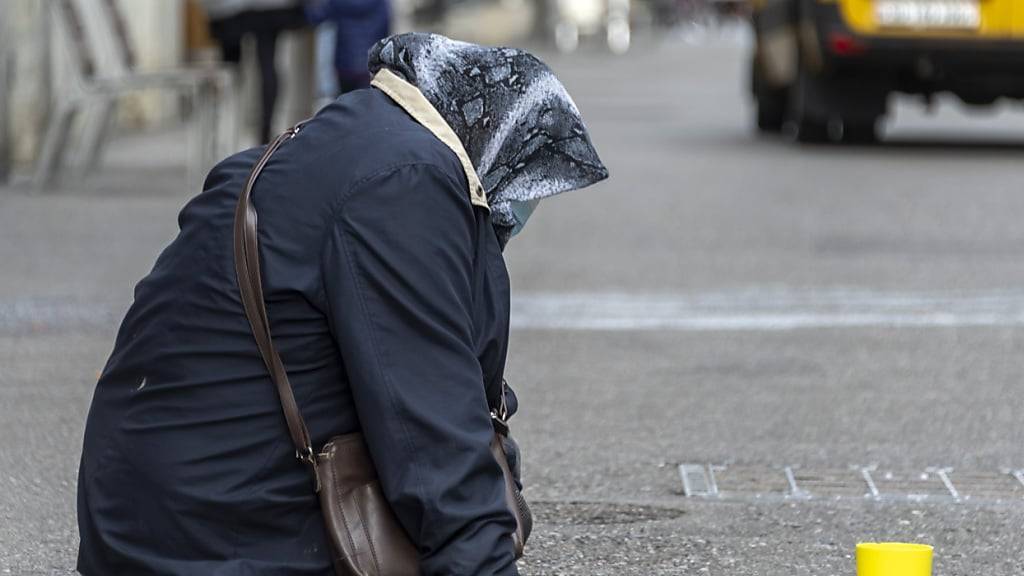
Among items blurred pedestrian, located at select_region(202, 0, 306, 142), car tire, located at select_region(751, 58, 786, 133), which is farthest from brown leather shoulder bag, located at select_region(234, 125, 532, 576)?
car tire, located at select_region(751, 58, 786, 133)

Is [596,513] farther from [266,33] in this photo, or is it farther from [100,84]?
[266,33]

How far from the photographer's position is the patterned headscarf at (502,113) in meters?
3.24

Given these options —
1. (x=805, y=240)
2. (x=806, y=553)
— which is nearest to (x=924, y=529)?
(x=806, y=553)

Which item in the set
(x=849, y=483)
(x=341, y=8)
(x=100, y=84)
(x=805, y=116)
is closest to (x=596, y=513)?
(x=849, y=483)

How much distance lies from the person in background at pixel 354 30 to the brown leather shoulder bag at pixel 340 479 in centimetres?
1008

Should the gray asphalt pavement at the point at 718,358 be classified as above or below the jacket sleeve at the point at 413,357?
below

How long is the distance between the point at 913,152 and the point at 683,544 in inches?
448

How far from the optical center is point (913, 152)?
1532 centimetres

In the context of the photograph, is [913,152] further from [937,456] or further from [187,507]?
[187,507]

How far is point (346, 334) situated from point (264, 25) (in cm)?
976

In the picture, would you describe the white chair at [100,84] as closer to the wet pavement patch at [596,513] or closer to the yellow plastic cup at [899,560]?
the wet pavement patch at [596,513]

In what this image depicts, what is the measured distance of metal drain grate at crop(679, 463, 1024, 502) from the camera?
4.79 metres

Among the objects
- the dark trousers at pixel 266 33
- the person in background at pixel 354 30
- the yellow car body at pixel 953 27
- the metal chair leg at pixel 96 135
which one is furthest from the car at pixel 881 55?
the metal chair leg at pixel 96 135

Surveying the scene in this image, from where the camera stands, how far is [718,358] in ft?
22.2
